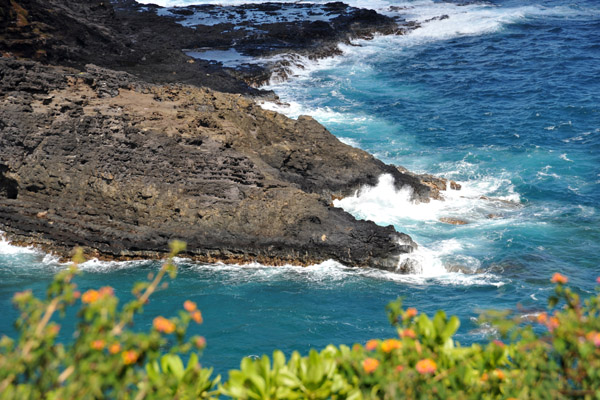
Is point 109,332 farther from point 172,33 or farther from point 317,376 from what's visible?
point 172,33

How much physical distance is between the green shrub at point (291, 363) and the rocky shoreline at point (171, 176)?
1051 centimetres

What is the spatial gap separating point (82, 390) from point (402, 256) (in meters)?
12.5

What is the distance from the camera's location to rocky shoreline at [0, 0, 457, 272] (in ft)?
52.9

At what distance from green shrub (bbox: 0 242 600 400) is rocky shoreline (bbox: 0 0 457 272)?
34.5 ft

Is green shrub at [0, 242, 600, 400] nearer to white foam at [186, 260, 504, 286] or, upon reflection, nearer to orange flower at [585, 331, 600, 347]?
orange flower at [585, 331, 600, 347]

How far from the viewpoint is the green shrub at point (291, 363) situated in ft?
14.0

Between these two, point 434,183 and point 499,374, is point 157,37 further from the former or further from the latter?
point 499,374

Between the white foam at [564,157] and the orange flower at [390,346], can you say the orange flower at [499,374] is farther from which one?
the white foam at [564,157]

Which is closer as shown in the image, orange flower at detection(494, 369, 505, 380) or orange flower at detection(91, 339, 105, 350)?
orange flower at detection(91, 339, 105, 350)

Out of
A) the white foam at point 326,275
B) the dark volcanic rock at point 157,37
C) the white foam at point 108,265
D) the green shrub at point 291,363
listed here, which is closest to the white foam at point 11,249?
the white foam at point 108,265

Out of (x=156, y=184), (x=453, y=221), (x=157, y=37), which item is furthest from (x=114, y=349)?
(x=157, y=37)

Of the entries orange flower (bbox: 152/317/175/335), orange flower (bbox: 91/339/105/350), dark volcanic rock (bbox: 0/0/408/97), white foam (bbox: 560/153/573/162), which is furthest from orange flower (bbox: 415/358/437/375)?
dark volcanic rock (bbox: 0/0/408/97)

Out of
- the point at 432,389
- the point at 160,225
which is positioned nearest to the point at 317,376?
the point at 432,389

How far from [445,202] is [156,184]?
10551 millimetres
